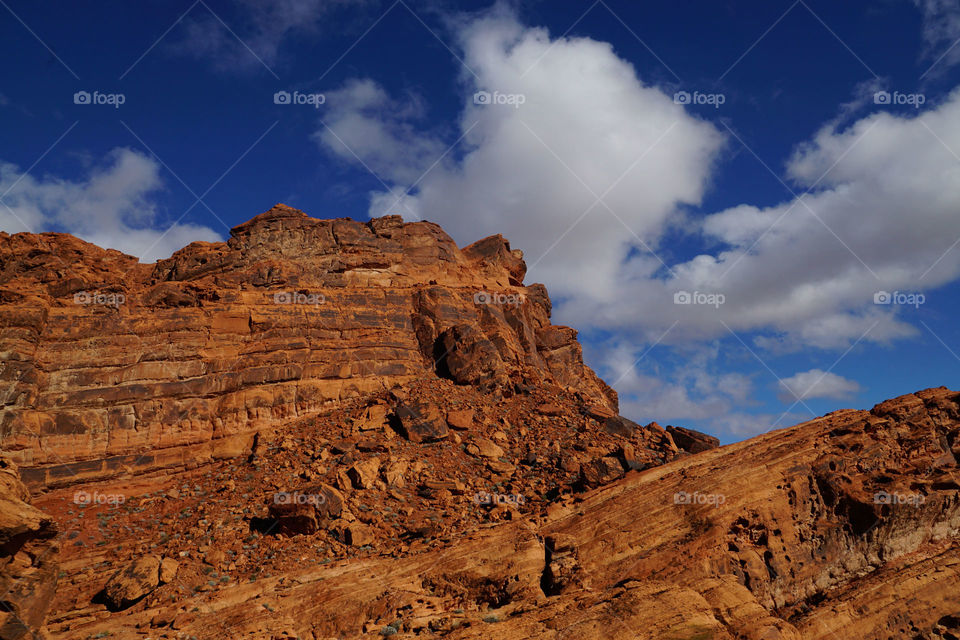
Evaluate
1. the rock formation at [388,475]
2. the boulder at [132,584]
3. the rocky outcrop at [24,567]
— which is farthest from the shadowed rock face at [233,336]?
the rocky outcrop at [24,567]

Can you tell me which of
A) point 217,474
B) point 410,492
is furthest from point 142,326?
point 410,492

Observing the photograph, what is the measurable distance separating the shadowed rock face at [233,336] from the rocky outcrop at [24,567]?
15.2 meters

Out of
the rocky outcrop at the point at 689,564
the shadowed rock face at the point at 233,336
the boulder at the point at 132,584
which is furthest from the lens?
the shadowed rock face at the point at 233,336

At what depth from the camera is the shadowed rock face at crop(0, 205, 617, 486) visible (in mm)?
28672

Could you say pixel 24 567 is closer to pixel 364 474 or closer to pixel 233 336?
pixel 364 474

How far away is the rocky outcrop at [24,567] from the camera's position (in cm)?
1293

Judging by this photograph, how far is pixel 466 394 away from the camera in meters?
35.6

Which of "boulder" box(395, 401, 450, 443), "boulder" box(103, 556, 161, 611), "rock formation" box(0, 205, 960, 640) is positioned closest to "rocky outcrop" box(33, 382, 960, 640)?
"rock formation" box(0, 205, 960, 640)

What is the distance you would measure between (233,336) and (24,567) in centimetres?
2066

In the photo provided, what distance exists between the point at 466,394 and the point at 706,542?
809 inches

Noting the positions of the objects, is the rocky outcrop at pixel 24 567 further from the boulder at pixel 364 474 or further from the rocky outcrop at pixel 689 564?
the boulder at pixel 364 474

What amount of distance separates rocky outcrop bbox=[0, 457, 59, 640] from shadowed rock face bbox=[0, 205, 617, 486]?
1515 cm

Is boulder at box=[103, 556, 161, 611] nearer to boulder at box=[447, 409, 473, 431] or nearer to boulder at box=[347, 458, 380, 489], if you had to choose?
boulder at box=[347, 458, 380, 489]

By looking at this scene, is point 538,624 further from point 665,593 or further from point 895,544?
point 895,544
